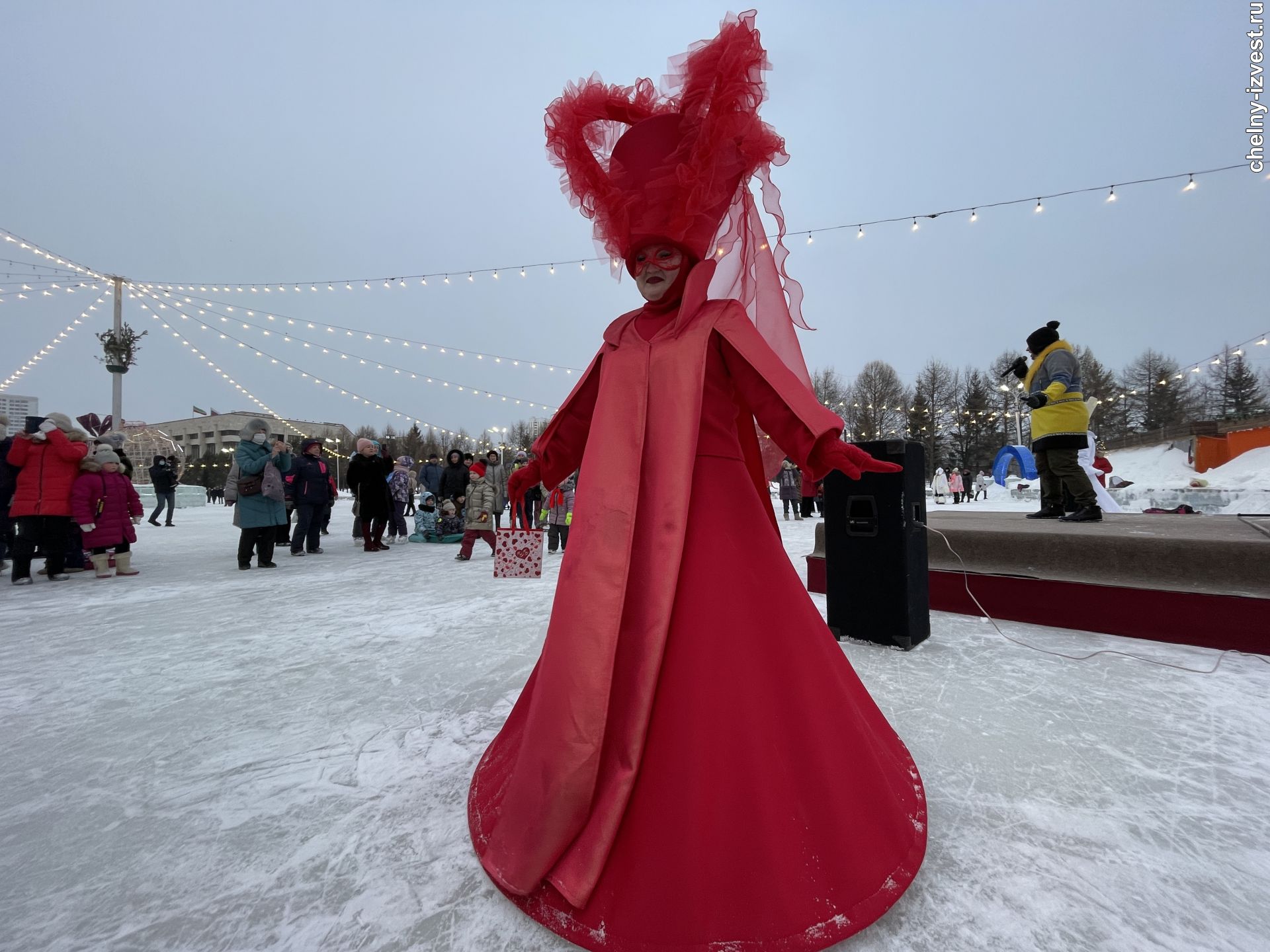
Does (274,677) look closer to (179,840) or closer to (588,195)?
(179,840)

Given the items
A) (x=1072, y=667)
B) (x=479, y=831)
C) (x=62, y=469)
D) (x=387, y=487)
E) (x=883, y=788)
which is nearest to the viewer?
(x=883, y=788)

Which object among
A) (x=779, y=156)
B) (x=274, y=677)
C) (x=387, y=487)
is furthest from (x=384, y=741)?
(x=387, y=487)

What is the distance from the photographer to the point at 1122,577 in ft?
9.16

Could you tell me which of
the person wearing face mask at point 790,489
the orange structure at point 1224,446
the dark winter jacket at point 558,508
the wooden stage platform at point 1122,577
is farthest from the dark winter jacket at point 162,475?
the orange structure at point 1224,446

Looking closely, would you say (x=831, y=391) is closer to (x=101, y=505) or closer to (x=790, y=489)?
(x=790, y=489)

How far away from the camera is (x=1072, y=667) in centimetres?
240

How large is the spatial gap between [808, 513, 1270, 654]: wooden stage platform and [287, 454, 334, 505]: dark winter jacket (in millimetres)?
7181

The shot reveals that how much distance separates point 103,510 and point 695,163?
7135 mm

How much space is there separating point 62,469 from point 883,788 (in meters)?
7.26

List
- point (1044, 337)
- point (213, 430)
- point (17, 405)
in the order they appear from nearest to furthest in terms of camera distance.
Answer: point (1044, 337) < point (17, 405) < point (213, 430)

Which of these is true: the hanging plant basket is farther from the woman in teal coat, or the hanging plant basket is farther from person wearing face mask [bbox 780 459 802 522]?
person wearing face mask [bbox 780 459 802 522]

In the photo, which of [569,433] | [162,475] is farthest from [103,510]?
[162,475]

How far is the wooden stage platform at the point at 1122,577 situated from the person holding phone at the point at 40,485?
7.78 m

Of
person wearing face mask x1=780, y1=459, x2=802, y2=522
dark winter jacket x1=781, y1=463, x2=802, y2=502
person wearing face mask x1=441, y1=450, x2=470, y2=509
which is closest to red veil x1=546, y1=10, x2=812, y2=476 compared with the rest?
person wearing face mask x1=441, y1=450, x2=470, y2=509
